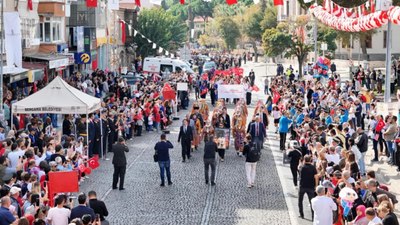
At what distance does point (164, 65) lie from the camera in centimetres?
5991

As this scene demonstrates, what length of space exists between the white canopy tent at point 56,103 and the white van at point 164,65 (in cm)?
3207

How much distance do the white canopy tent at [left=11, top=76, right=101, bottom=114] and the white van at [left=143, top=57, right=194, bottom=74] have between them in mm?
32075

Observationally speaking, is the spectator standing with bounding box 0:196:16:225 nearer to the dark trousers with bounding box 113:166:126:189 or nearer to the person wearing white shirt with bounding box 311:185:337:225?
the person wearing white shirt with bounding box 311:185:337:225

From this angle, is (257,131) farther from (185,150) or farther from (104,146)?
(104,146)

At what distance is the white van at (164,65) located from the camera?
5879 centimetres

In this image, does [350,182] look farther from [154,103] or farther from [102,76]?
[102,76]

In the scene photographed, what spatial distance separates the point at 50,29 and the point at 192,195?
28.0 meters

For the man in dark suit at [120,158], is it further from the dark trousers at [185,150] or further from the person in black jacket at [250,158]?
the dark trousers at [185,150]

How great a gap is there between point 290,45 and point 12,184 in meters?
48.7

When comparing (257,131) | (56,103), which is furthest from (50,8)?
(257,131)

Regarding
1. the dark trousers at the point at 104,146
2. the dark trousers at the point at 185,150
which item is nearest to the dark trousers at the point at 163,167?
the dark trousers at the point at 185,150

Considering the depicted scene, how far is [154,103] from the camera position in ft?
116

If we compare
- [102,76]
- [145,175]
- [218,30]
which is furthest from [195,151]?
[218,30]

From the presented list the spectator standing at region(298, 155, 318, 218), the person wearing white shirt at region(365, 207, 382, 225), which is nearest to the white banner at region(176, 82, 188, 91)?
the spectator standing at region(298, 155, 318, 218)
